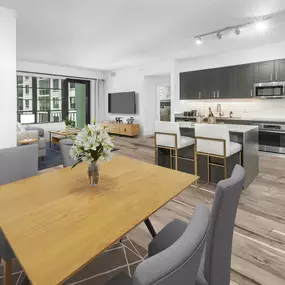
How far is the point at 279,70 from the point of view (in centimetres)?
550

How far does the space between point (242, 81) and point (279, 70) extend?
86cm

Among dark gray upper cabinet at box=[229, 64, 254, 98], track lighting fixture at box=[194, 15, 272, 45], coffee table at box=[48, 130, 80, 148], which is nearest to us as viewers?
track lighting fixture at box=[194, 15, 272, 45]

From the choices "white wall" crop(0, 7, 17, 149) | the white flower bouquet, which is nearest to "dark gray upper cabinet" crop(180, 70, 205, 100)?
"white wall" crop(0, 7, 17, 149)

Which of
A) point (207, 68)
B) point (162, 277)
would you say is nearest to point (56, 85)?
point (207, 68)

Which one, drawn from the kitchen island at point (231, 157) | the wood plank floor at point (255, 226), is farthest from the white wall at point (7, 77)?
the kitchen island at point (231, 157)

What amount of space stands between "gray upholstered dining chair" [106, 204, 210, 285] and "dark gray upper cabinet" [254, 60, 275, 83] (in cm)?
598

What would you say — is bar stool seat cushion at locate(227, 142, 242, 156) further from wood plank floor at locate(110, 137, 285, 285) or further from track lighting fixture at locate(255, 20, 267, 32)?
track lighting fixture at locate(255, 20, 267, 32)

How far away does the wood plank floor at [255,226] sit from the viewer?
71.2 inches

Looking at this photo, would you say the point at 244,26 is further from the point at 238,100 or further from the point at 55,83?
the point at 55,83

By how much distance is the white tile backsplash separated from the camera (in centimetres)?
580

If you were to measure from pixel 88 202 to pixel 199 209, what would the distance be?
0.71 metres

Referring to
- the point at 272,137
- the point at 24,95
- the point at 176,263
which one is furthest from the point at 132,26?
the point at 24,95

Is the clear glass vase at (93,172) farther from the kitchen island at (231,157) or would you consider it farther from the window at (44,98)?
the window at (44,98)

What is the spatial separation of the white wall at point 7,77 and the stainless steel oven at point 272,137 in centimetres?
528
